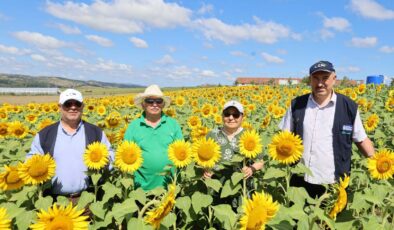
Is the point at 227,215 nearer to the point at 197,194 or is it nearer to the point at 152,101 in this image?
the point at 197,194

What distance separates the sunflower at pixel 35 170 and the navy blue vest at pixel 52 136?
17.1 inches

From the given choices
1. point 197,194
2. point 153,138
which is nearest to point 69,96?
point 153,138

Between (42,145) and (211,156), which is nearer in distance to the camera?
(211,156)

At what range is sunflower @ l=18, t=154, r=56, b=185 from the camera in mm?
3480

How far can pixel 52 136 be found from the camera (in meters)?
4.01

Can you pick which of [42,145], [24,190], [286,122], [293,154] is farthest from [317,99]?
[24,190]

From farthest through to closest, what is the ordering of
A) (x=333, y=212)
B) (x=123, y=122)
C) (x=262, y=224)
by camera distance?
1. (x=123, y=122)
2. (x=333, y=212)
3. (x=262, y=224)

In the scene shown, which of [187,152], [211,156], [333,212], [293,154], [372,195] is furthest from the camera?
[187,152]

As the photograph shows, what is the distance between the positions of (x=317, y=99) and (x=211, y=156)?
1305 mm

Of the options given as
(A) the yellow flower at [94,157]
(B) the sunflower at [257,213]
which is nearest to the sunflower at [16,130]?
(A) the yellow flower at [94,157]

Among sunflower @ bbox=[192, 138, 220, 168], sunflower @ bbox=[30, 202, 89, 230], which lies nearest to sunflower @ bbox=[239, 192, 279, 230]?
sunflower @ bbox=[30, 202, 89, 230]

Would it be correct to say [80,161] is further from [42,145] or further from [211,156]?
[211,156]

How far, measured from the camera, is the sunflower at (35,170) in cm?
348

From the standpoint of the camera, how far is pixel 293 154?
3.41m
